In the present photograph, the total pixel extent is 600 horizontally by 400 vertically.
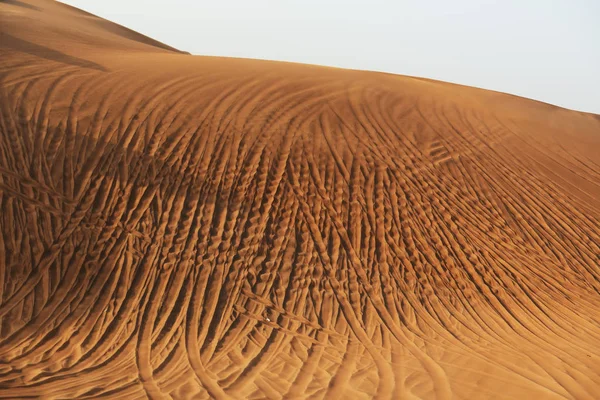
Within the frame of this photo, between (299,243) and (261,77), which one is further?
(261,77)

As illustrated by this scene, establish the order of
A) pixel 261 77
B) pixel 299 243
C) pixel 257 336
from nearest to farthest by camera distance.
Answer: pixel 257 336
pixel 299 243
pixel 261 77

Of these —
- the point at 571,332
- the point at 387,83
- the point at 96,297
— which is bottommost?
the point at 96,297

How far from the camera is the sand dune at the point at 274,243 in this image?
738 cm

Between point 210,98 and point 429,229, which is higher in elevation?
point 210,98

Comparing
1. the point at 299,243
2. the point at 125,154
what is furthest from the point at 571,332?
the point at 125,154

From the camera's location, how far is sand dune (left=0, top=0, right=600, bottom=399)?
7.38 m

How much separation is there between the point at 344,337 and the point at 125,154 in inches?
206

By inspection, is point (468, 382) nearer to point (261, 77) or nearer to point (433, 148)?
point (433, 148)

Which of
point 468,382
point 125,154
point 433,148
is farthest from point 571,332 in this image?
point 125,154

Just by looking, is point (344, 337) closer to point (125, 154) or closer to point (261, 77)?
point (125, 154)

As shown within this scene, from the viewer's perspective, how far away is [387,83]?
56.8 feet

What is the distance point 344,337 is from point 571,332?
3.40 metres

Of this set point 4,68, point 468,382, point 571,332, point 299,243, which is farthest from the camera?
point 4,68

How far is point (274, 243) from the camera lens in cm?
997
